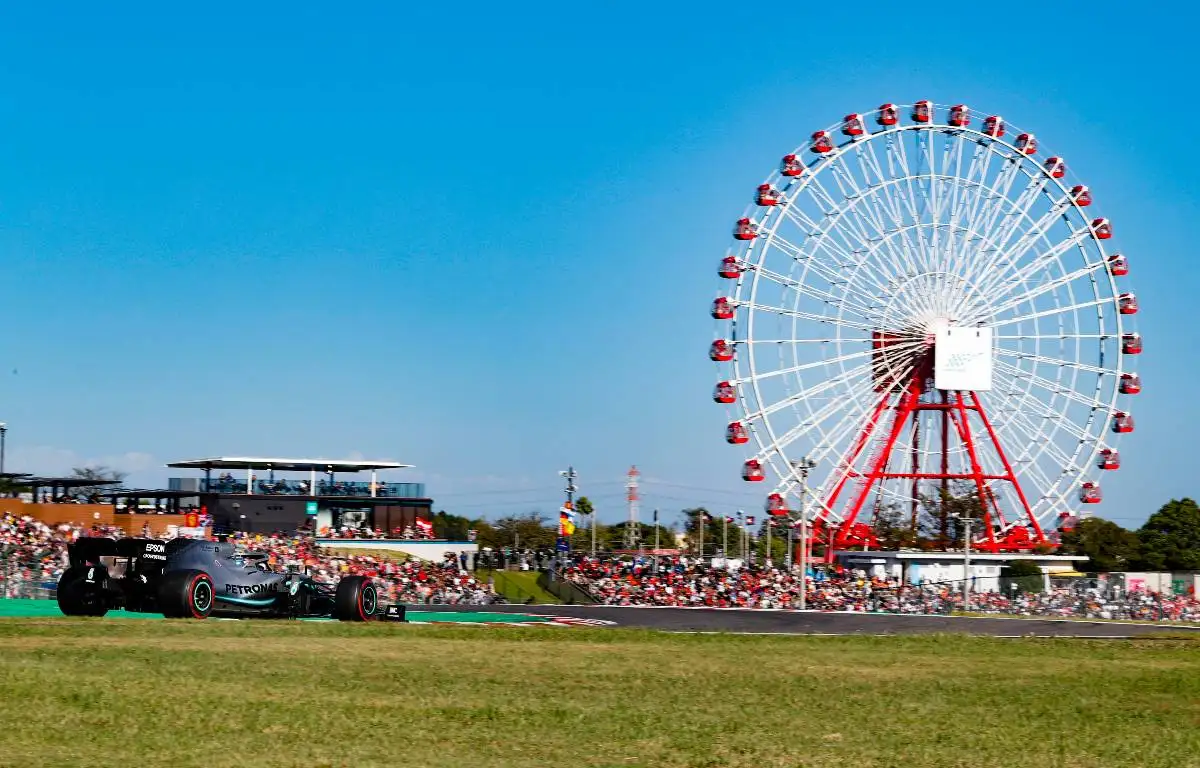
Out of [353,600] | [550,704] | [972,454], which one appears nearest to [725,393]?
[972,454]

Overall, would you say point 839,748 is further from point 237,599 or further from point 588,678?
point 237,599

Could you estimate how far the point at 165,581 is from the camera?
30.9m

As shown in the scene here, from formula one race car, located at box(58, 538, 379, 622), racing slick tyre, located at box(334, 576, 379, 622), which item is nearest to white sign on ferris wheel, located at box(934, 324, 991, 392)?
racing slick tyre, located at box(334, 576, 379, 622)

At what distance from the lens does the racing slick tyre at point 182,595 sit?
3072cm

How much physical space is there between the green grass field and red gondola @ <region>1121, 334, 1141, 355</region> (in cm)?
5641

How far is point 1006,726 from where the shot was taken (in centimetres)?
1575

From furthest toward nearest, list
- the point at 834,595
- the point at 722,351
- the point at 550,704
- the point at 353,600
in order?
the point at 722,351 < the point at 834,595 < the point at 353,600 < the point at 550,704

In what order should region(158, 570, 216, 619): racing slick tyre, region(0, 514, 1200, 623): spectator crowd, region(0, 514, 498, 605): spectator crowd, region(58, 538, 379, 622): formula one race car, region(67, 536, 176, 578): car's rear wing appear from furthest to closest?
region(0, 514, 1200, 623): spectator crowd < region(0, 514, 498, 605): spectator crowd < region(67, 536, 176, 578): car's rear wing < region(58, 538, 379, 622): formula one race car < region(158, 570, 216, 619): racing slick tyre

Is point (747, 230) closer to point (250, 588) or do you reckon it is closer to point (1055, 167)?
point (1055, 167)

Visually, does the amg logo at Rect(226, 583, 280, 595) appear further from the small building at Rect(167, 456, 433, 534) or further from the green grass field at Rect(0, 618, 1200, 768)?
the small building at Rect(167, 456, 433, 534)

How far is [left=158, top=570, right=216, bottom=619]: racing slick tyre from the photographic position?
101 feet

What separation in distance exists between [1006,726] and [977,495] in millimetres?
75293

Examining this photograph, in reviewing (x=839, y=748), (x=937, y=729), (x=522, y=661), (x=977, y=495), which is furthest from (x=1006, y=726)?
(x=977, y=495)

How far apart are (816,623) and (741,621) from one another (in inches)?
84.3
